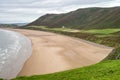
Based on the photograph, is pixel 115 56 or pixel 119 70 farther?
pixel 115 56

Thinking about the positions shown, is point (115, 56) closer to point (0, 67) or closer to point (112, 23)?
point (0, 67)

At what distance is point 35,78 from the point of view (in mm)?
26047

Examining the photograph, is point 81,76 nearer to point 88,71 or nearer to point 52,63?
point 88,71

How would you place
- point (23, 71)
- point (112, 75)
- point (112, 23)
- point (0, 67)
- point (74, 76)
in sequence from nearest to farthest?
point (112, 75)
point (74, 76)
point (23, 71)
point (0, 67)
point (112, 23)

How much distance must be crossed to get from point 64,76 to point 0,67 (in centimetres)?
1767

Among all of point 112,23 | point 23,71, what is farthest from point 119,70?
point 112,23

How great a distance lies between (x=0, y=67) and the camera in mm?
40500

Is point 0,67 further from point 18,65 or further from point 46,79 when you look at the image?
point 46,79

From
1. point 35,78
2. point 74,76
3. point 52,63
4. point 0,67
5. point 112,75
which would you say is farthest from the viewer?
point 52,63

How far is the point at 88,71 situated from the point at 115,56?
7.87 m

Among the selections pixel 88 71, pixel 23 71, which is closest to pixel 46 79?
pixel 88 71

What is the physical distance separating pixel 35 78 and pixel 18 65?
1699 centimetres

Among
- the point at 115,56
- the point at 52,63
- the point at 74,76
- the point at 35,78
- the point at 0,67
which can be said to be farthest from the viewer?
the point at 52,63

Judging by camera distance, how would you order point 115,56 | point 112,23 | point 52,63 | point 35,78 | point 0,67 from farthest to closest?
point 112,23
point 52,63
point 0,67
point 115,56
point 35,78
